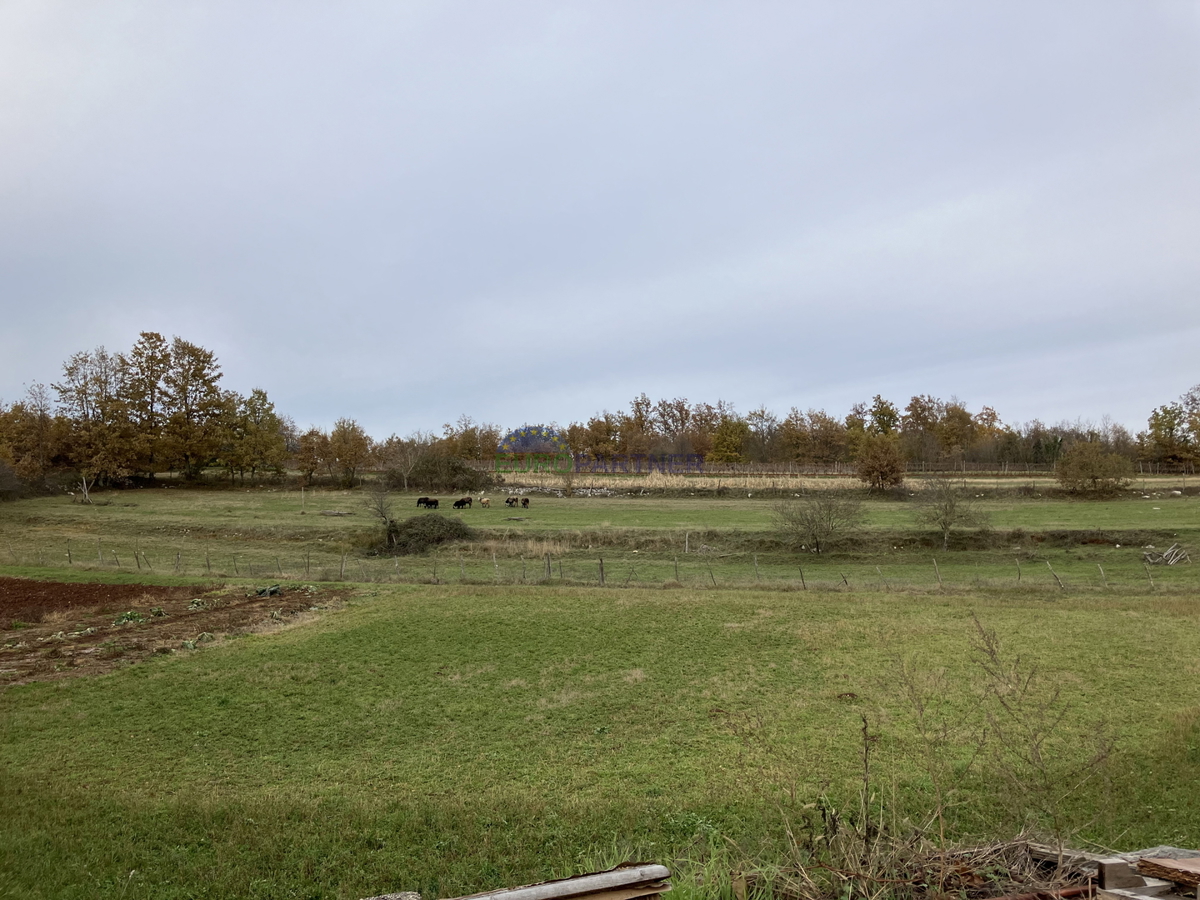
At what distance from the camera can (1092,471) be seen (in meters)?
51.8

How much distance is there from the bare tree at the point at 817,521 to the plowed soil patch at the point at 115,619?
23064 millimetres

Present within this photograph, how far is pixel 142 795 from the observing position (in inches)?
385

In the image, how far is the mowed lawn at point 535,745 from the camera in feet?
26.7

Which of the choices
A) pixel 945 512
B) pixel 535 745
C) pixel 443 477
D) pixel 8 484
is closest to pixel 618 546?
pixel 945 512

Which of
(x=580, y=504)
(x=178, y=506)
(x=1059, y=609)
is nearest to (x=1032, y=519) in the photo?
(x=1059, y=609)

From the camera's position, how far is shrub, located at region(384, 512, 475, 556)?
40219mm

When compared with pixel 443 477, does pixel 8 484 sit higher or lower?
lower

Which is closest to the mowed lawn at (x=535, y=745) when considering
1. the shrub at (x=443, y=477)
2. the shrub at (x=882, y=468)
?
the shrub at (x=882, y=468)

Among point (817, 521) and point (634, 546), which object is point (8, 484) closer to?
point (634, 546)

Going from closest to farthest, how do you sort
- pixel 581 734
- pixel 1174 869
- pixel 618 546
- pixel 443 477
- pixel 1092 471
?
pixel 1174 869 < pixel 581 734 < pixel 618 546 < pixel 1092 471 < pixel 443 477

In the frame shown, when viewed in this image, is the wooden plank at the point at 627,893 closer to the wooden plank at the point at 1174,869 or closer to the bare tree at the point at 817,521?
the wooden plank at the point at 1174,869

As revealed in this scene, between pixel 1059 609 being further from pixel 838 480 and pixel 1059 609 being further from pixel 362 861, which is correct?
pixel 838 480

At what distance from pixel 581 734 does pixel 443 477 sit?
58052mm

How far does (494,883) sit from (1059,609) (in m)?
22.1
